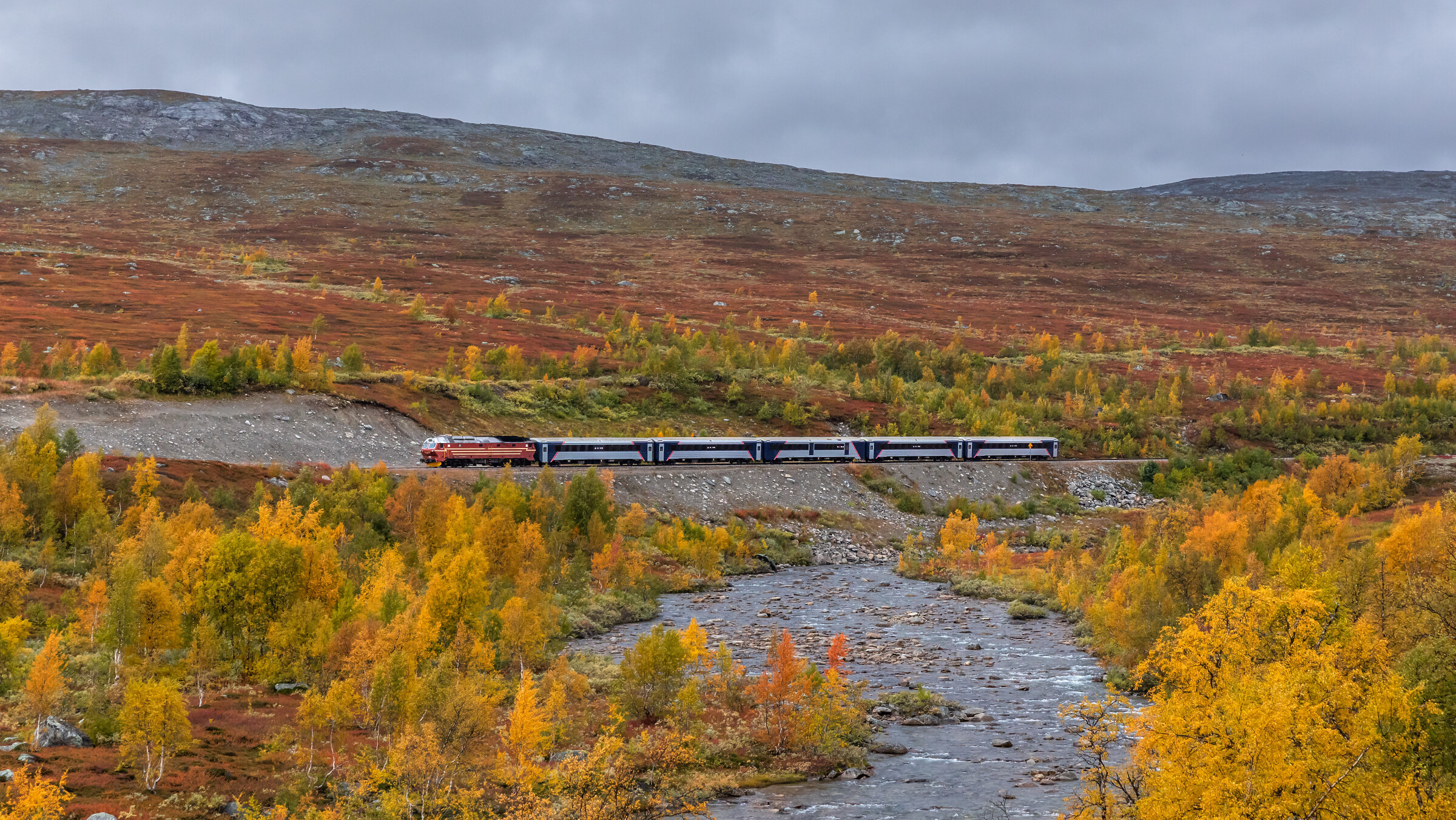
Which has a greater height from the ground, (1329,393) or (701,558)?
(1329,393)

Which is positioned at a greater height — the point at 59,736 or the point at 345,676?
the point at 345,676

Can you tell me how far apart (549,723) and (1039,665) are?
1961 centimetres

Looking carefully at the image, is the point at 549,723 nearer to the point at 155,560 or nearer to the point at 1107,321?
the point at 155,560

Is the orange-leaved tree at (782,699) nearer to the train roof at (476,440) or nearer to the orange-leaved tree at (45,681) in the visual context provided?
the orange-leaved tree at (45,681)

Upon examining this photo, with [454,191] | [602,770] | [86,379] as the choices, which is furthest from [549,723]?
[454,191]

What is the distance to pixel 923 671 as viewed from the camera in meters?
34.2

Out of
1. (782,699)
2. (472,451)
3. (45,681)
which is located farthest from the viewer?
(472,451)

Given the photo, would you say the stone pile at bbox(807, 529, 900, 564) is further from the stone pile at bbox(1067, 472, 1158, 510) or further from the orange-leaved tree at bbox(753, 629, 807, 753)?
the orange-leaved tree at bbox(753, 629, 807, 753)

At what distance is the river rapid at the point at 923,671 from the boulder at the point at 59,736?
1362 cm

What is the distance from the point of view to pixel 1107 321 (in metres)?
130

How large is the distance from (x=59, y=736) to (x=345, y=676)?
568 centimetres

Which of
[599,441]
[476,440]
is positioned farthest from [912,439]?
[476,440]

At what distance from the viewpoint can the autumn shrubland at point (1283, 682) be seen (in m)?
12.7

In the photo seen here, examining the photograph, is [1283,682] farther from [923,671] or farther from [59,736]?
[59,736]
